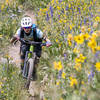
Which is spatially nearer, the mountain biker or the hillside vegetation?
the hillside vegetation

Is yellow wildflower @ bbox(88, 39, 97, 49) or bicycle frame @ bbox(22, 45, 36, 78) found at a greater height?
yellow wildflower @ bbox(88, 39, 97, 49)

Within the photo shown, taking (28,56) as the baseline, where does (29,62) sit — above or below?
below

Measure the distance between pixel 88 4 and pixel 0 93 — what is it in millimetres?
3737

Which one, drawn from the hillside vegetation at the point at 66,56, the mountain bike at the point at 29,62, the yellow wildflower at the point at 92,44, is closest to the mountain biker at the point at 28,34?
the mountain bike at the point at 29,62

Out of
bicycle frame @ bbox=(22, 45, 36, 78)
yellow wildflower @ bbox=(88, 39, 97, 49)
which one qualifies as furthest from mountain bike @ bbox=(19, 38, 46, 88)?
yellow wildflower @ bbox=(88, 39, 97, 49)

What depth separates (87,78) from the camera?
8.46 ft

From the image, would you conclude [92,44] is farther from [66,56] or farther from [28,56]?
[28,56]

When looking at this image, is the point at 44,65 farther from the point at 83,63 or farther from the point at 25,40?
the point at 83,63

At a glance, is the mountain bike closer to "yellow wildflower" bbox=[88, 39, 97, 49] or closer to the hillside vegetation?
the hillside vegetation

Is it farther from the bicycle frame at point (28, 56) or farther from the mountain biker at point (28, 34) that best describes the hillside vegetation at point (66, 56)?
the mountain biker at point (28, 34)

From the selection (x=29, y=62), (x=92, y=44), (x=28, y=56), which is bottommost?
(x=29, y=62)

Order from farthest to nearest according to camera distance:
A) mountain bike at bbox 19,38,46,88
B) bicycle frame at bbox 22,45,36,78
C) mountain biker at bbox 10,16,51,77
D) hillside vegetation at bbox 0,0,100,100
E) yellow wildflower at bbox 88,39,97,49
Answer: mountain bike at bbox 19,38,46,88 < bicycle frame at bbox 22,45,36,78 < mountain biker at bbox 10,16,51,77 < hillside vegetation at bbox 0,0,100,100 < yellow wildflower at bbox 88,39,97,49

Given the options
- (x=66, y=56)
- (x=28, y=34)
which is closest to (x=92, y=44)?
(x=66, y=56)

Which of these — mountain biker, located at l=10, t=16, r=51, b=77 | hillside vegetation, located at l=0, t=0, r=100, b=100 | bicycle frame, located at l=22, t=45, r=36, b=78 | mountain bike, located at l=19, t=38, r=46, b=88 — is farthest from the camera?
mountain bike, located at l=19, t=38, r=46, b=88
